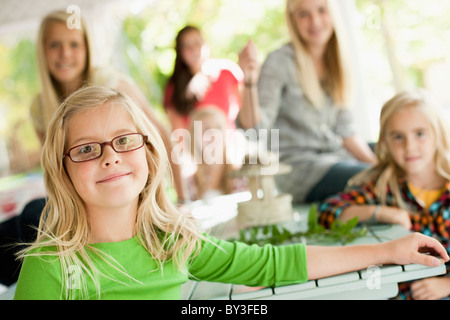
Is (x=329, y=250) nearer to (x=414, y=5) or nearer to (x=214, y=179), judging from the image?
(x=214, y=179)

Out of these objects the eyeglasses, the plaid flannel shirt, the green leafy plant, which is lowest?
the green leafy plant

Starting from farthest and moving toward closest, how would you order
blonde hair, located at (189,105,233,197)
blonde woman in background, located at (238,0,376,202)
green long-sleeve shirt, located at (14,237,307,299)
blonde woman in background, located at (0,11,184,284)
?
1. blonde hair, located at (189,105,233,197)
2. blonde woman in background, located at (238,0,376,202)
3. blonde woman in background, located at (0,11,184,284)
4. green long-sleeve shirt, located at (14,237,307,299)

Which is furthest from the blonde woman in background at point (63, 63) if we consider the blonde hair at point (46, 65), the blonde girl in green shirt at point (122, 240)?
the blonde girl in green shirt at point (122, 240)

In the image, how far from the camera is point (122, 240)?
950 millimetres

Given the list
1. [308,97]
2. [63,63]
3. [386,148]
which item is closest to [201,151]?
[308,97]

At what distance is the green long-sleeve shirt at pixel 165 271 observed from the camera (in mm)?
829

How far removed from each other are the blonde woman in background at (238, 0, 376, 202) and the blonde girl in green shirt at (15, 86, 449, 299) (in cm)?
96

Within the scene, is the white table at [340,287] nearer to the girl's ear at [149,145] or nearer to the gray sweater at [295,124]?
the girl's ear at [149,145]

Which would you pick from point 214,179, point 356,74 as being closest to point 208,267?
point 214,179

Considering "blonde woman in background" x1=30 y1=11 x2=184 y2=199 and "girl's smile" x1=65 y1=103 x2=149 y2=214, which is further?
"blonde woman in background" x1=30 y1=11 x2=184 y2=199

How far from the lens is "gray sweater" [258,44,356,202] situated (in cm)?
197

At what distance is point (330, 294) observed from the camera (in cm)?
104

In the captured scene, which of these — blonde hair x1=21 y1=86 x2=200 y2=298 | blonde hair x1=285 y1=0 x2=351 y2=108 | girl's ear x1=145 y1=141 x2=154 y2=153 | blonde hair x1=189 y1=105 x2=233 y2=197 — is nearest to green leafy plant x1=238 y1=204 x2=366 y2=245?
blonde hair x1=21 y1=86 x2=200 y2=298

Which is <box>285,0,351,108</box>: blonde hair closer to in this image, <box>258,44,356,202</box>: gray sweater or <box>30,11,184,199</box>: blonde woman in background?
<box>258,44,356,202</box>: gray sweater
